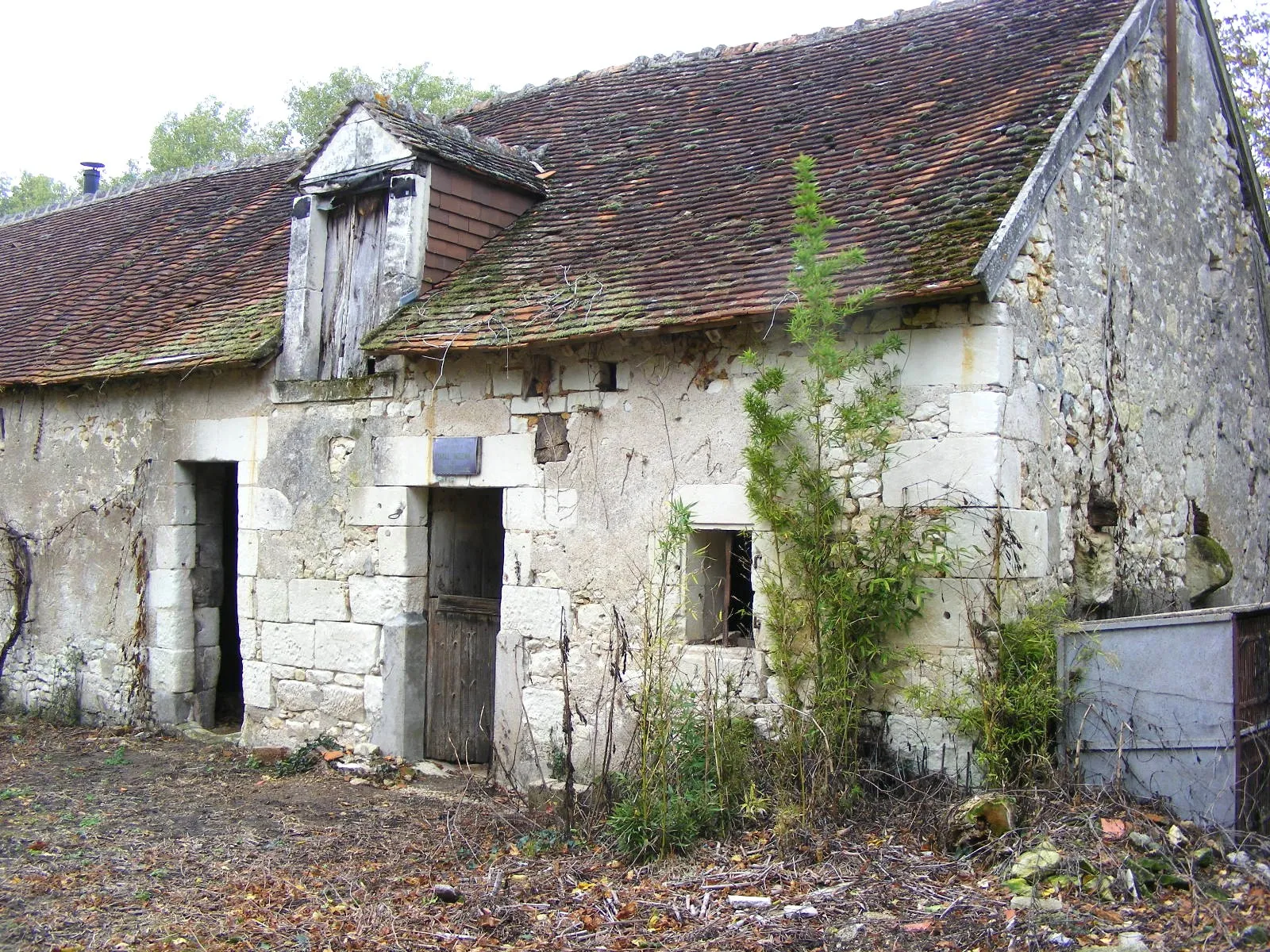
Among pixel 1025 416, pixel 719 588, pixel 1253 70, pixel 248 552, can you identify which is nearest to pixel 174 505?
pixel 248 552

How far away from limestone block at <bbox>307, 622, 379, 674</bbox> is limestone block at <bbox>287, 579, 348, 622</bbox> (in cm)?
7

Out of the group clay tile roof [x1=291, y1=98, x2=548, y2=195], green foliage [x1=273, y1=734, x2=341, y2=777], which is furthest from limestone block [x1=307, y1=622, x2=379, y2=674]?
clay tile roof [x1=291, y1=98, x2=548, y2=195]

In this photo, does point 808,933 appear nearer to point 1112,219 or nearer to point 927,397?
point 927,397

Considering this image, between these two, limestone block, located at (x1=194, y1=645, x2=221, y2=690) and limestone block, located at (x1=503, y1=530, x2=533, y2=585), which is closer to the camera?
limestone block, located at (x1=503, y1=530, x2=533, y2=585)

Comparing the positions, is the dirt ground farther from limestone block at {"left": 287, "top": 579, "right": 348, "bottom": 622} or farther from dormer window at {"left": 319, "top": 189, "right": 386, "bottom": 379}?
dormer window at {"left": 319, "top": 189, "right": 386, "bottom": 379}

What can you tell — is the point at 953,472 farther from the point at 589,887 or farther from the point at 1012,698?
the point at 589,887

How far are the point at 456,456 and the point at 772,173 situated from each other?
2.87 m

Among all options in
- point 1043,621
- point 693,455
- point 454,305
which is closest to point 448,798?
point 693,455

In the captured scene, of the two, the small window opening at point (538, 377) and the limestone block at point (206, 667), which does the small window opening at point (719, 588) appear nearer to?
the small window opening at point (538, 377)

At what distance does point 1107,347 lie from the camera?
279 inches

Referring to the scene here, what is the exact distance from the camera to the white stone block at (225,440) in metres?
8.89

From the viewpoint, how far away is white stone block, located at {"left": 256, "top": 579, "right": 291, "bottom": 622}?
867 centimetres

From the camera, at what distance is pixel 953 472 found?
231 inches

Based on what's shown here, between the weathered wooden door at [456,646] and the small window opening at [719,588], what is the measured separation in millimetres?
1764
